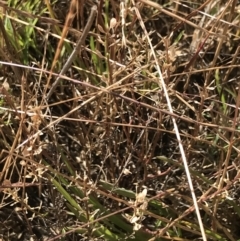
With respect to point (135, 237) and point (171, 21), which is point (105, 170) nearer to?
point (135, 237)

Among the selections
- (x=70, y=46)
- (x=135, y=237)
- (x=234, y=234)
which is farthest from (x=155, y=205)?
(x=70, y=46)

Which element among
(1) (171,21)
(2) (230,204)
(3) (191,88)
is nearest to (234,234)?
(2) (230,204)

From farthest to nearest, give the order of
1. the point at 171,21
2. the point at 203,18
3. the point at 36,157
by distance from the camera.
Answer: the point at 171,21, the point at 203,18, the point at 36,157

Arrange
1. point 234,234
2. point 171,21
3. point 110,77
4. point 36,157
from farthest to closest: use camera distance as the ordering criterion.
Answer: point 171,21 < point 234,234 < point 36,157 < point 110,77

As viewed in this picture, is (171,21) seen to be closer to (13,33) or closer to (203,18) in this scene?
(203,18)

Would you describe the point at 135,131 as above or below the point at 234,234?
above

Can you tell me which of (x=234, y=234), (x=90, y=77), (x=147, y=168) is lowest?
(x=234, y=234)

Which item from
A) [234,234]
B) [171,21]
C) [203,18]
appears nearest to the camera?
[234,234]

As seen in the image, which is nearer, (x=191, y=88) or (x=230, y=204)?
(x=230, y=204)

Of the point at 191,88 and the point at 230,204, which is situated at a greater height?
the point at 191,88
